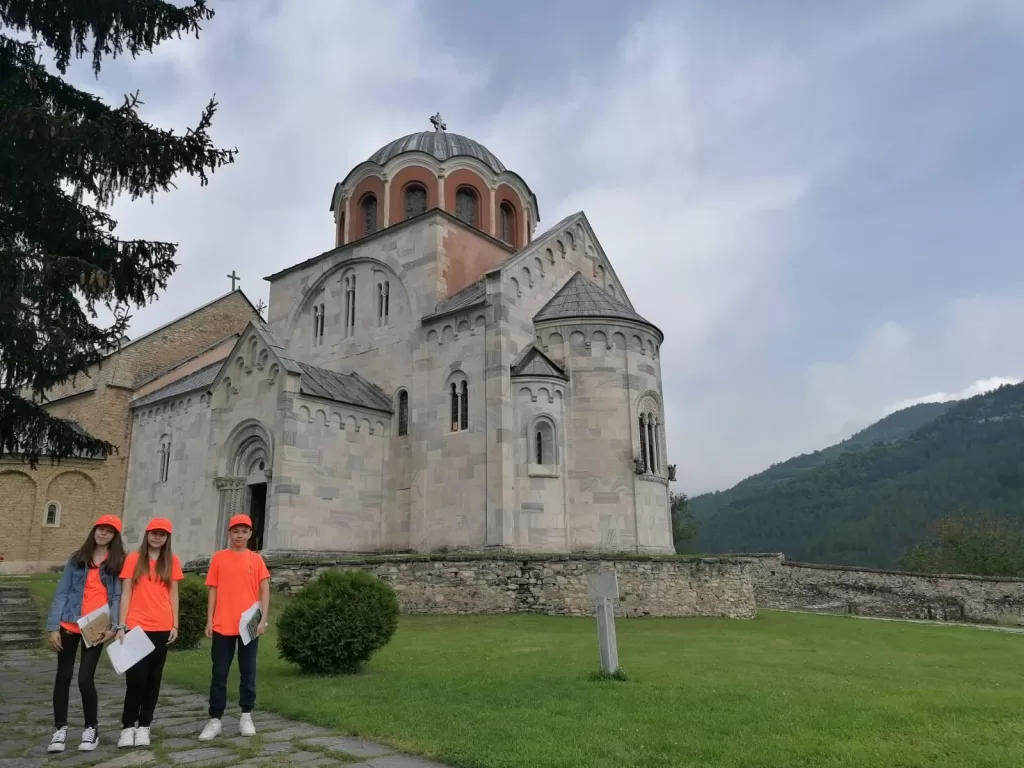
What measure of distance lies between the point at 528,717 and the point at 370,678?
2907 mm

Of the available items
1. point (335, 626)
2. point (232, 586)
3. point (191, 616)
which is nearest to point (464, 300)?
point (191, 616)

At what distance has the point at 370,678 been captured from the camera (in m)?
7.93

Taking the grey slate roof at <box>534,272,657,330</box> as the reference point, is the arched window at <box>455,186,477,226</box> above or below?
above

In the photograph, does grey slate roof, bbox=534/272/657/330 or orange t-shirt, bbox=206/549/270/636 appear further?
grey slate roof, bbox=534/272/657/330

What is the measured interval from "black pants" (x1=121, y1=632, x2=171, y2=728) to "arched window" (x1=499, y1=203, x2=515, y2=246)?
19.2 meters

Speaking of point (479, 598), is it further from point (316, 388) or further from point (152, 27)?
point (152, 27)

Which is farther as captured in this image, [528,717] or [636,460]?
[636,460]

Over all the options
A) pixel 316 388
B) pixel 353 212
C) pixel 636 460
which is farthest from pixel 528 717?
pixel 353 212

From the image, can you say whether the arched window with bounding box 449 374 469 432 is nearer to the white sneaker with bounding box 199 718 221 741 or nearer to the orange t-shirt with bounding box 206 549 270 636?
the orange t-shirt with bounding box 206 549 270 636

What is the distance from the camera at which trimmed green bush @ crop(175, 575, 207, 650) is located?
10.3 m

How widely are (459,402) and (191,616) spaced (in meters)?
9.41

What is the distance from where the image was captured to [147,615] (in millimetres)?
5309

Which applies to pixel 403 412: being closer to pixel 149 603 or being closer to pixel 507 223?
pixel 507 223

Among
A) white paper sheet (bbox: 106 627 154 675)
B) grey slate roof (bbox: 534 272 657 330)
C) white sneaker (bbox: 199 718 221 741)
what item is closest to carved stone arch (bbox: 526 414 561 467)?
grey slate roof (bbox: 534 272 657 330)
